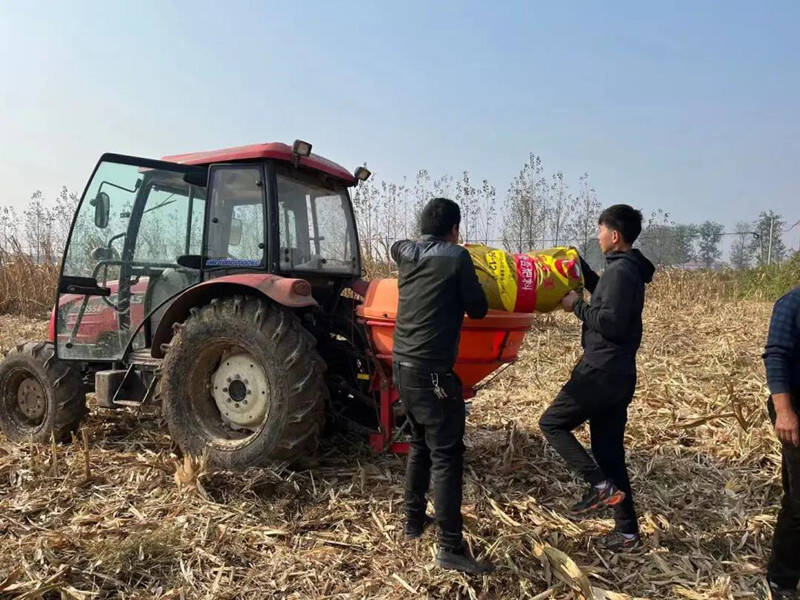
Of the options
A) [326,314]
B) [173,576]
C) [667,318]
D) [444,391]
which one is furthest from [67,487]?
[667,318]

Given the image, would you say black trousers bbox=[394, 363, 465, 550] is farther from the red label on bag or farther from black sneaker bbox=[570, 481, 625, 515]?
black sneaker bbox=[570, 481, 625, 515]

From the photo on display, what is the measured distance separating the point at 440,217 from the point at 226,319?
5.30 feet

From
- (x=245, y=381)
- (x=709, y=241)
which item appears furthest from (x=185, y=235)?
(x=709, y=241)

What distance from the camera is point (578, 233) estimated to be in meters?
17.1

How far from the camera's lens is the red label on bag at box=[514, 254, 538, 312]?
328 centimetres

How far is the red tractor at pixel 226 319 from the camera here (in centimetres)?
365

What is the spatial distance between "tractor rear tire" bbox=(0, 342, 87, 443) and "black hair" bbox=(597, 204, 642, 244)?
157 inches

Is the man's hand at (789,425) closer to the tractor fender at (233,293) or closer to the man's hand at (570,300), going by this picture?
the man's hand at (570,300)

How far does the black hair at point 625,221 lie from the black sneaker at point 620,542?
151 centimetres

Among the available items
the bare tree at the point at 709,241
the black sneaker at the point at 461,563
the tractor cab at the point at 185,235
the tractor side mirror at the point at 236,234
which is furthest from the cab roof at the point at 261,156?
the bare tree at the point at 709,241

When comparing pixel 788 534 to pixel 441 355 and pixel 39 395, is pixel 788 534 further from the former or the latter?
pixel 39 395

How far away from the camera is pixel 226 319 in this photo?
12.4 feet

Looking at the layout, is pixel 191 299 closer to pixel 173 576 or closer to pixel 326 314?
pixel 326 314

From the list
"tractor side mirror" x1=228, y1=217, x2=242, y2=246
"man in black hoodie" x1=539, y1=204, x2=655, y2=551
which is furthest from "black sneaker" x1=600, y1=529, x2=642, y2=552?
"tractor side mirror" x1=228, y1=217, x2=242, y2=246
